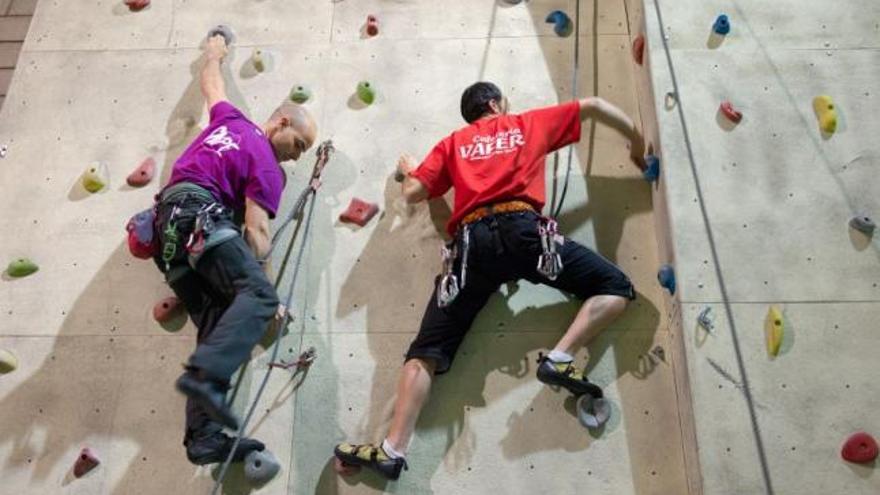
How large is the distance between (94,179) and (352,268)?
1078 mm

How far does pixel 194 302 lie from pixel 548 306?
3.93ft

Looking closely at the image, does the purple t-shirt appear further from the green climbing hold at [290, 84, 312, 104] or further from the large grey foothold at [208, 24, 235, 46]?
the large grey foothold at [208, 24, 235, 46]

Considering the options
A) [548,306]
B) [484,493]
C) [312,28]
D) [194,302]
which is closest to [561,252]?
[548,306]

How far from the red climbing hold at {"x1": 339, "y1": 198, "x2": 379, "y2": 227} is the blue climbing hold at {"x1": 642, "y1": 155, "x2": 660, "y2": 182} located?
1006 mm

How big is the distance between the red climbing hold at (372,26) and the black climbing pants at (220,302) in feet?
4.03

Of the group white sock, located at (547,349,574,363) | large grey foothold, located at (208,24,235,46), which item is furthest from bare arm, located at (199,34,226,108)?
white sock, located at (547,349,574,363)

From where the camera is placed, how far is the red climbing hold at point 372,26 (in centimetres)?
335

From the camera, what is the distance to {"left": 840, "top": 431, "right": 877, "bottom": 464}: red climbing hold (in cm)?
226

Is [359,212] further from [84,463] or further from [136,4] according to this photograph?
[136,4]

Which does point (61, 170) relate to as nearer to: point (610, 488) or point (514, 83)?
point (514, 83)

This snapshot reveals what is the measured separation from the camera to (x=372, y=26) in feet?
11.0

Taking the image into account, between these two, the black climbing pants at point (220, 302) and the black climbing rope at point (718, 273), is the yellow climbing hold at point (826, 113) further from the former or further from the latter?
the black climbing pants at point (220, 302)

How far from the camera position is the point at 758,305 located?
248 centimetres

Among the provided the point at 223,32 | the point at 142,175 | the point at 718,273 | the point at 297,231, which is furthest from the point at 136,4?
the point at 718,273
